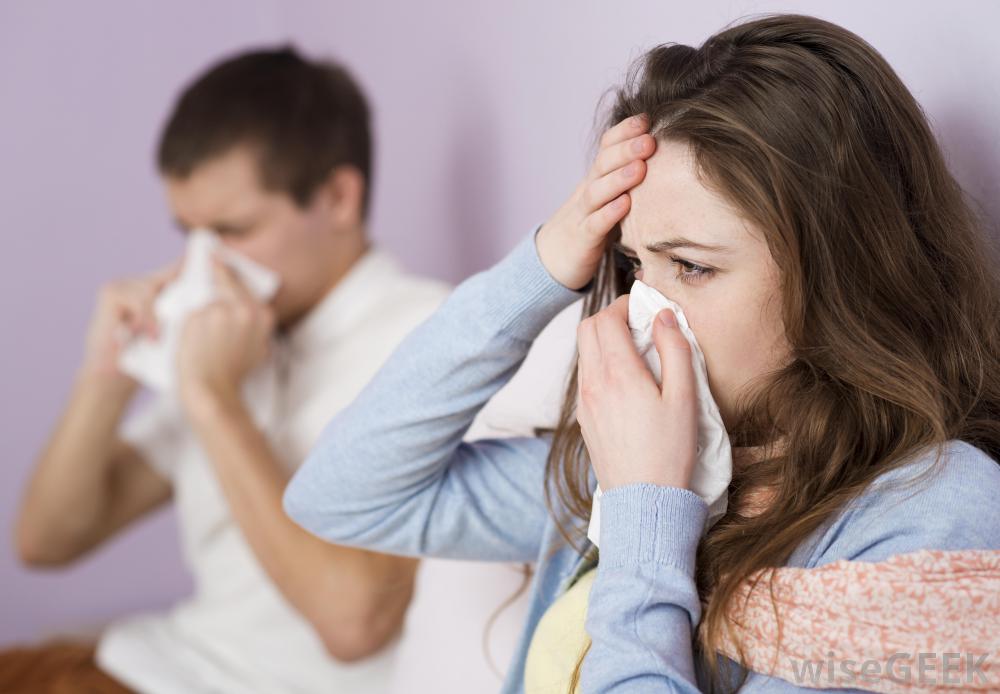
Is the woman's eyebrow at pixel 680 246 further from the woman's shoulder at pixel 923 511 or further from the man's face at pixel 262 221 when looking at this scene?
the man's face at pixel 262 221

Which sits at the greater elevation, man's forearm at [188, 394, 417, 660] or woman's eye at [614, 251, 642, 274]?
woman's eye at [614, 251, 642, 274]

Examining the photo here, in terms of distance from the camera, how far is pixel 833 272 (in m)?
0.79

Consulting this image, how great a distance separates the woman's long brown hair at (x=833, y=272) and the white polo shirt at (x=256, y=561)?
0.72 m

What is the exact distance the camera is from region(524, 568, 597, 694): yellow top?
0.87 meters

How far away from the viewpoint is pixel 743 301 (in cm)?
81

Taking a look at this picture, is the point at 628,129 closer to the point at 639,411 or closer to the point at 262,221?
the point at 639,411

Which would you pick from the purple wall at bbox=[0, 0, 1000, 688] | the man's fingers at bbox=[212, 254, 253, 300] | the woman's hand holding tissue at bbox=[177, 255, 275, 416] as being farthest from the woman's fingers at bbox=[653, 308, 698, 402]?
the man's fingers at bbox=[212, 254, 253, 300]

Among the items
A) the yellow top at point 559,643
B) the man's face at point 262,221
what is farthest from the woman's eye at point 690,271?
the man's face at point 262,221

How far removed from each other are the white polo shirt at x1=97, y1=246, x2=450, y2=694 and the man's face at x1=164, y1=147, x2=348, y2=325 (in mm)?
46

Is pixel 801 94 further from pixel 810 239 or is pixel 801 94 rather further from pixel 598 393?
pixel 598 393

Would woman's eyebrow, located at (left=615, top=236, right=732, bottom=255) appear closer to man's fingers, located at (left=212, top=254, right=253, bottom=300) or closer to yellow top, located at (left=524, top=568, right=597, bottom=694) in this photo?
yellow top, located at (left=524, top=568, right=597, bottom=694)

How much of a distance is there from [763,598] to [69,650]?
134 cm

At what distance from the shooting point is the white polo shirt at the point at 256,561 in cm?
152

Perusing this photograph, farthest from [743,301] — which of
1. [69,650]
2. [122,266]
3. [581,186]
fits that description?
[122,266]
